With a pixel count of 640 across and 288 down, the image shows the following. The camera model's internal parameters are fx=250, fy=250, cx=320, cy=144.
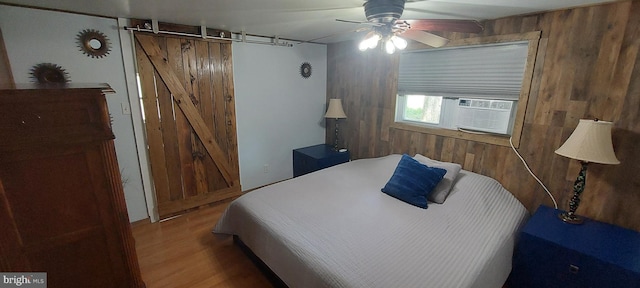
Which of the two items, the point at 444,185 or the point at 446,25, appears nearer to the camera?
the point at 446,25

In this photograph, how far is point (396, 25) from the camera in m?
1.56

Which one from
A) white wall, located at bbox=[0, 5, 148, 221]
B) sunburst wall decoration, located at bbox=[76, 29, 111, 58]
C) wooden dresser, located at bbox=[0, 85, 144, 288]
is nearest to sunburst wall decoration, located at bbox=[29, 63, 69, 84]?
white wall, located at bbox=[0, 5, 148, 221]

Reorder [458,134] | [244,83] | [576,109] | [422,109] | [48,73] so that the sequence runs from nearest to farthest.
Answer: [576,109] → [48,73] → [458,134] → [422,109] → [244,83]

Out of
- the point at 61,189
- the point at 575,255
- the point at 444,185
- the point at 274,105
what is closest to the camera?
the point at 61,189

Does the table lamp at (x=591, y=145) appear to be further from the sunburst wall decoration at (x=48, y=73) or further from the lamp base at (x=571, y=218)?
the sunburst wall decoration at (x=48, y=73)

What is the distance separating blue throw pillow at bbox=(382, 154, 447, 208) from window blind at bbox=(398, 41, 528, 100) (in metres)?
0.87

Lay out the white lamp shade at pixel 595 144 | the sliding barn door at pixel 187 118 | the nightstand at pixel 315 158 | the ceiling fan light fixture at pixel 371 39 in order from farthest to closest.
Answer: the nightstand at pixel 315 158 < the sliding barn door at pixel 187 118 < the ceiling fan light fixture at pixel 371 39 < the white lamp shade at pixel 595 144

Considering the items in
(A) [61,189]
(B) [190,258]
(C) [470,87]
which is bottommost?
(B) [190,258]

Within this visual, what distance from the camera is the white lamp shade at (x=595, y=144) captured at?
1581 millimetres

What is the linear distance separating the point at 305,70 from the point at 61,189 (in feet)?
9.38

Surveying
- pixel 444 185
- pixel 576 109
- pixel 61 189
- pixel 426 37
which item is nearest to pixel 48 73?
pixel 61 189

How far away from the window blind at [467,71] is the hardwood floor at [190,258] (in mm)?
2422

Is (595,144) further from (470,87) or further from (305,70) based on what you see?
(305,70)

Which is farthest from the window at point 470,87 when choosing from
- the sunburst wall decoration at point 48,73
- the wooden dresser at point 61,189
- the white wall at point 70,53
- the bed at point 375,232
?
the sunburst wall decoration at point 48,73
